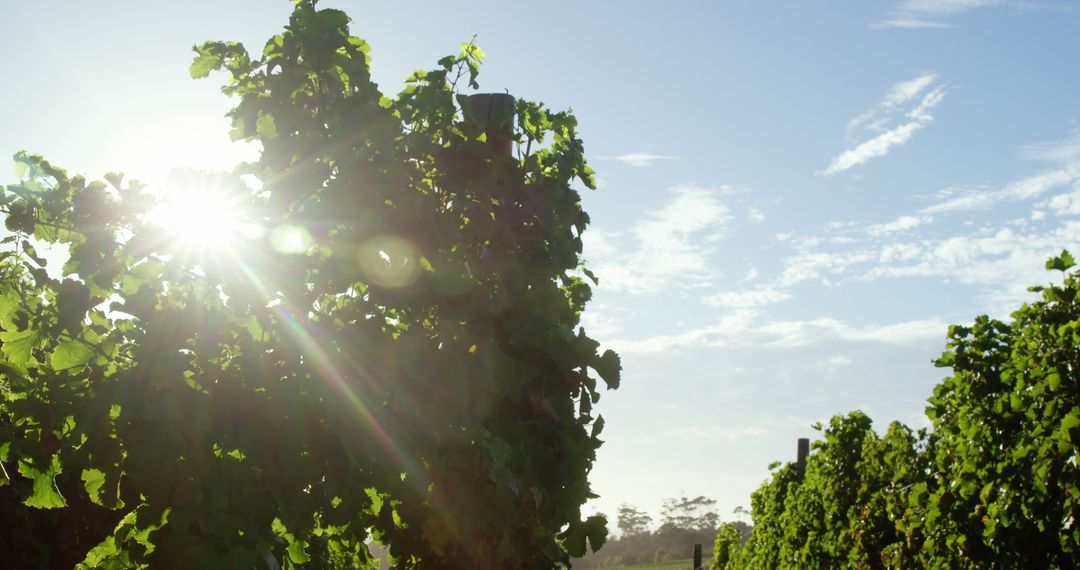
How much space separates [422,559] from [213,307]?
2159 millimetres

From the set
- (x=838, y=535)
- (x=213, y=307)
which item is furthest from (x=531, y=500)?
(x=838, y=535)

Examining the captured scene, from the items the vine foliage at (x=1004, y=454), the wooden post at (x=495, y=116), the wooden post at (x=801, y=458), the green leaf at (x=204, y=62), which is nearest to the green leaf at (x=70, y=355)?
the green leaf at (x=204, y=62)

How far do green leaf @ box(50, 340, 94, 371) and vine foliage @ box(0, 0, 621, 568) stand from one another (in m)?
0.01

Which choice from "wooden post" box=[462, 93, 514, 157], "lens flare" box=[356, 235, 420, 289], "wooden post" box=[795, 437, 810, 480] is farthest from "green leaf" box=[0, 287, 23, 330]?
"wooden post" box=[795, 437, 810, 480]

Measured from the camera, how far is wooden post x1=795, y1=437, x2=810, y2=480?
16184 mm

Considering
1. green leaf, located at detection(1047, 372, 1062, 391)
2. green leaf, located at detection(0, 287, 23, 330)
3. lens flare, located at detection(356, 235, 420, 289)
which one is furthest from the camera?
green leaf, located at detection(1047, 372, 1062, 391)

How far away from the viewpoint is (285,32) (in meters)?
5.18

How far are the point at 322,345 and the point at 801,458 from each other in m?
13.6

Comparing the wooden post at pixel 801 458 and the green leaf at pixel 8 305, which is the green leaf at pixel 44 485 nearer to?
the green leaf at pixel 8 305

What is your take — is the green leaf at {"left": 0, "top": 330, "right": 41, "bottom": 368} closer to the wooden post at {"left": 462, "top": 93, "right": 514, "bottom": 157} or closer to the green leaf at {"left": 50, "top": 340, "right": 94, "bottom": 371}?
the green leaf at {"left": 50, "top": 340, "right": 94, "bottom": 371}

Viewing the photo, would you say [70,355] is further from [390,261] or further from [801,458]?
[801,458]

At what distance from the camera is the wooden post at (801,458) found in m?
16.2

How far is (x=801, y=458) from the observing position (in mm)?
16516

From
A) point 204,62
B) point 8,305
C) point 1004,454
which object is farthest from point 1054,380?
point 8,305
